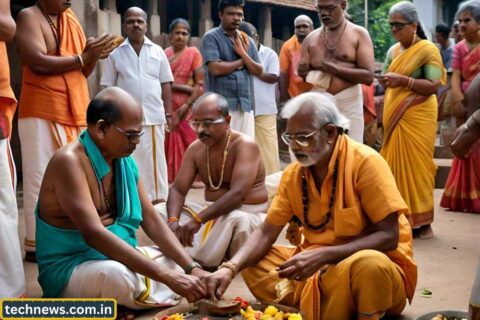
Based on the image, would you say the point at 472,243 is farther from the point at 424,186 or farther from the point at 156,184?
the point at 156,184

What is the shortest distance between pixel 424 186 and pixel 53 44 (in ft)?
11.2

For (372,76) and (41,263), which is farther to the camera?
(372,76)

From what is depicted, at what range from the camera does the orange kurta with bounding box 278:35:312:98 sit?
9484 millimetres

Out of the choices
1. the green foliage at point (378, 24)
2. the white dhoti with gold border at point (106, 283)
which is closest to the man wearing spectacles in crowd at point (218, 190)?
the white dhoti with gold border at point (106, 283)

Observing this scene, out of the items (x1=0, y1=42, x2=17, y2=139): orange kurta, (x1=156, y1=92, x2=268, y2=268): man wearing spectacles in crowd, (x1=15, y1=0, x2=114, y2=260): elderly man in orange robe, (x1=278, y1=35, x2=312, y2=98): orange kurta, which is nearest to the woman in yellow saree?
(x1=156, y1=92, x2=268, y2=268): man wearing spectacles in crowd

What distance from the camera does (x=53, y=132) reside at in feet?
16.5

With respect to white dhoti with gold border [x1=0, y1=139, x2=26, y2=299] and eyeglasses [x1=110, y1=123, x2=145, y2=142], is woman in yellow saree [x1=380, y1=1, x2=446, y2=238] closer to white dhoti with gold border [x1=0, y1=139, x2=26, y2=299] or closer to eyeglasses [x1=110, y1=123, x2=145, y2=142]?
eyeglasses [x1=110, y1=123, x2=145, y2=142]

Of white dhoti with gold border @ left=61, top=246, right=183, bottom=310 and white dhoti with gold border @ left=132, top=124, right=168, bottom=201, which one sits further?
white dhoti with gold border @ left=132, top=124, right=168, bottom=201

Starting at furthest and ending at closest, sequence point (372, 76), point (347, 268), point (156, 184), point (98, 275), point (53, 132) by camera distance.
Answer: point (156, 184) → point (372, 76) → point (53, 132) → point (98, 275) → point (347, 268)

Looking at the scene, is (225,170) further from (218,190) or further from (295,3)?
(295,3)

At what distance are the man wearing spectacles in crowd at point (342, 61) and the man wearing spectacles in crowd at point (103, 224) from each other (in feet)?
8.01

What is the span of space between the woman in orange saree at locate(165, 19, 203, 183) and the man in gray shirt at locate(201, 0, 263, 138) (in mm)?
1769

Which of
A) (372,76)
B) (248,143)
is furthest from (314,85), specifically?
(248,143)

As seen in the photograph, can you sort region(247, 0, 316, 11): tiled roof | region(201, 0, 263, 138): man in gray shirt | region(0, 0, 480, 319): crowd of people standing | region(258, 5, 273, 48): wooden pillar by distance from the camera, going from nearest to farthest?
region(0, 0, 480, 319): crowd of people standing, region(201, 0, 263, 138): man in gray shirt, region(247, 0, 316, 11): tiled roof, region(258, 5, 273, 48): wooden pillar
